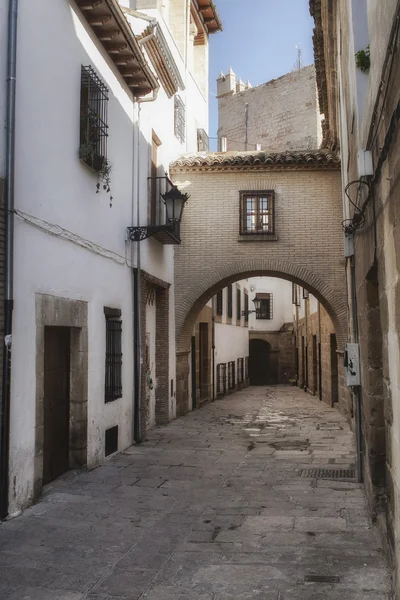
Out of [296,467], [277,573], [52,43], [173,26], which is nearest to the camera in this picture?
[277,573]

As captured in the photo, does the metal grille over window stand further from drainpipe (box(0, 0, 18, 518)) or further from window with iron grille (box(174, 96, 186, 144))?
drainpipe (box(0, 0, 18, 518))

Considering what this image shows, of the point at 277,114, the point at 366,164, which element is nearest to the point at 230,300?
the point at 277,114

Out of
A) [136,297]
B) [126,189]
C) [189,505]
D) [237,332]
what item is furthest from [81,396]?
[237,332]

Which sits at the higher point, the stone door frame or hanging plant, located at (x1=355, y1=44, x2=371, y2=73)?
hanging plant, located at (x1=355, y1=44, x2=371, y2=73)

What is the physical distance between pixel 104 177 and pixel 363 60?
4181mm

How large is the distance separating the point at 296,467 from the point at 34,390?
156 inches

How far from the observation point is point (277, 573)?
4379 millimetres

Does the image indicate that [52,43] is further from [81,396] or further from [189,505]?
[189,505]

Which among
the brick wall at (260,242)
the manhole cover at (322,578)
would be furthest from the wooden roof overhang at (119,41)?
the manhole cover at (322,578)

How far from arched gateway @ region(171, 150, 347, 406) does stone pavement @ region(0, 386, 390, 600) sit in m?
5.78

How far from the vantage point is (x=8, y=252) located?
18.4 ft

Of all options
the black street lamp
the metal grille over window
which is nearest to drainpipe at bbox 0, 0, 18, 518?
the black street lamp

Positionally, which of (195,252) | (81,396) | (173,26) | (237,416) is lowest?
(237,416)

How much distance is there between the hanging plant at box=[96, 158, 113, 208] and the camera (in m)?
8.35
